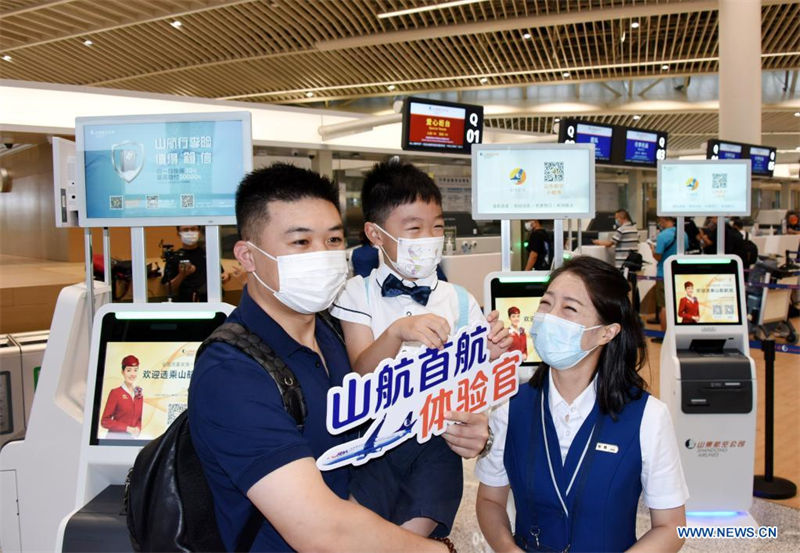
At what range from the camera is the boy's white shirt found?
1.98 metres

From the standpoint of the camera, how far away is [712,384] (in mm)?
3594

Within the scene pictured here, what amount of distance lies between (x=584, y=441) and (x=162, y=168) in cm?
162

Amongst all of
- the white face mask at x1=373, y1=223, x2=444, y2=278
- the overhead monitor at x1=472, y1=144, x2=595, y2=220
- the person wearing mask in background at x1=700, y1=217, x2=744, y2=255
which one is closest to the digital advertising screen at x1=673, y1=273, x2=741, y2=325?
the overhead monitor at x1=472, y1=144, x2=595, y2=220

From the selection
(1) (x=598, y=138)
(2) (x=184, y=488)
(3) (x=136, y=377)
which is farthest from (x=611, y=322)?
(1) (x=598, y=138)

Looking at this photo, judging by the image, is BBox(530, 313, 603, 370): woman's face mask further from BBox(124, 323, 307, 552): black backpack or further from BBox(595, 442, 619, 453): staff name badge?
BBox(124, 323, 307, 552): black backpack

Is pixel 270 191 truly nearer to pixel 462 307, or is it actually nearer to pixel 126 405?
pixel 462 307

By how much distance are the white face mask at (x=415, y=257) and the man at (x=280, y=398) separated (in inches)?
23.3

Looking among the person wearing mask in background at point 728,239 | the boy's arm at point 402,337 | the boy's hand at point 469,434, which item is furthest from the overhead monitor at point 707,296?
the person wearing mask in background at point 728,239

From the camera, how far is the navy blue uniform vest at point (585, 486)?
1.59 m

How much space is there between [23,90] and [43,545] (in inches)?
255

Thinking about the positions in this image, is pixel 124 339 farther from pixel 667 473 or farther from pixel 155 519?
pixel 667 473

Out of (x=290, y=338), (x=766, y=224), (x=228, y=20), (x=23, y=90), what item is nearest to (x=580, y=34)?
(x=228, y=20)

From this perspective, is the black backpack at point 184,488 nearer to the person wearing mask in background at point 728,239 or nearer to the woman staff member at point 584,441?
the woman staff member at point 584,441

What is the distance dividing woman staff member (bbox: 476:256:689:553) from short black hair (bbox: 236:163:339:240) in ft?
2.48
